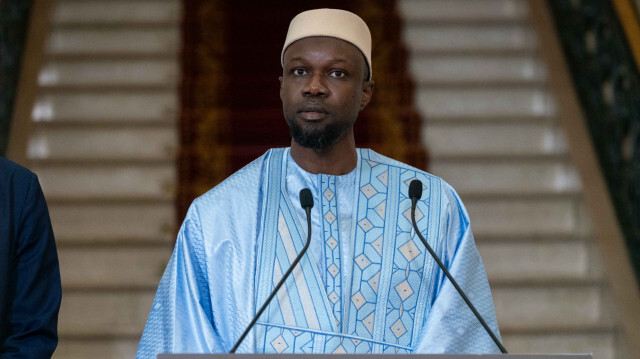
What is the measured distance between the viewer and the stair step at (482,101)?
5559 mm

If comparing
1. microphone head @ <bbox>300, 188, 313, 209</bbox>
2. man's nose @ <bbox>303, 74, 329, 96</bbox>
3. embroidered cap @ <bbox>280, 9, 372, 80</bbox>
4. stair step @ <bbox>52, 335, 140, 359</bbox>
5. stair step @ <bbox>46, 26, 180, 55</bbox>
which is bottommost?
stair step @ <bbox>52, 335, 140, 359</bbox>

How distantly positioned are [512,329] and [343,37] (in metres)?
2.62

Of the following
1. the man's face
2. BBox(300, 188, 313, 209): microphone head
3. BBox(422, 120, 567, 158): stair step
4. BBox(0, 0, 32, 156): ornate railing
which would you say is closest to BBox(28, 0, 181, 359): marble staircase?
BBox(0, 0, 32, 156): ornate railing

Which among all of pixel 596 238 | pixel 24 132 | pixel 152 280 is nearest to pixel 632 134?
pixel 596 238

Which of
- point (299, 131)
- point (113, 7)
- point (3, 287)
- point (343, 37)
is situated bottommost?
point (3, 287)

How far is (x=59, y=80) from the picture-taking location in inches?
223

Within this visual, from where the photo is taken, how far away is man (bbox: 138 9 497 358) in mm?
2090

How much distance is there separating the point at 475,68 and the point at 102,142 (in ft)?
7.70

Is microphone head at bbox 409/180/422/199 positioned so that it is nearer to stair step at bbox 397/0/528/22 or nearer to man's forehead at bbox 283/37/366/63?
man's forehead at bbox 283/37/366/63

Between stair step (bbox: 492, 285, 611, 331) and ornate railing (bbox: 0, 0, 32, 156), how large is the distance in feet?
8.85

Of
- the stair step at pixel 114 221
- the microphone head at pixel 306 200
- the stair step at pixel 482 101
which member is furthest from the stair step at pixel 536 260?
the microphone head at pixel 306 200

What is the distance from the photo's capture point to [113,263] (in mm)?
4855

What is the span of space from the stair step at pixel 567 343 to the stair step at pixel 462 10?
2.34 m

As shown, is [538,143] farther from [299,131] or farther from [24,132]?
[299,131]
